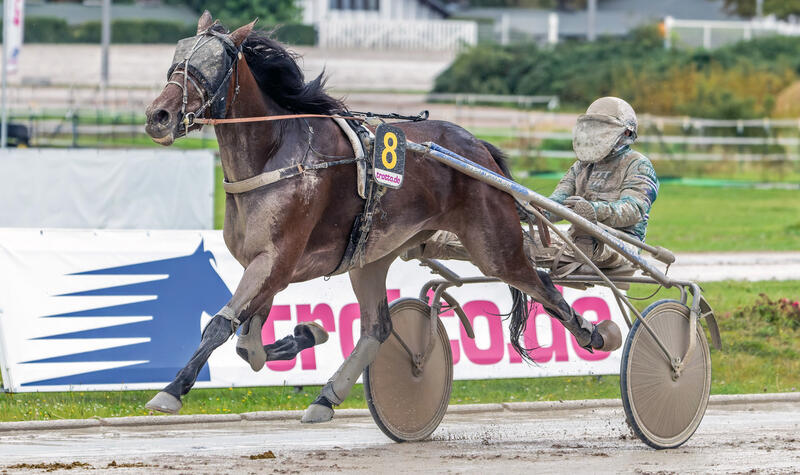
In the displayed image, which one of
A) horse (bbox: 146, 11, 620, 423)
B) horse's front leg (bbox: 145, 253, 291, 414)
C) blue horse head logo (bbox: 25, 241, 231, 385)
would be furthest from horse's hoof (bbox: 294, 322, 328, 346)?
blue horse head logo (bbox: 25, 241, 231, 385)

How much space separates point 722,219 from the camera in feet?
71.4

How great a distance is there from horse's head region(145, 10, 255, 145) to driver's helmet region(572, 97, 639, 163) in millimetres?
2062

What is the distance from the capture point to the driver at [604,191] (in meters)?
6.75

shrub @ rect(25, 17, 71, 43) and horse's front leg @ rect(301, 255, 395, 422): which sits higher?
shrub @ rect(25, 17, 71, 43)

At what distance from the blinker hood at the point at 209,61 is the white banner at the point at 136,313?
281cm

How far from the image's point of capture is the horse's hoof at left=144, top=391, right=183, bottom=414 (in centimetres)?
525

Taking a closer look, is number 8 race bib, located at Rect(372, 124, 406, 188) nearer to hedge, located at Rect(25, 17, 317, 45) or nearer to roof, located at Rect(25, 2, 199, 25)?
hedge, located at Rect(25, 17, 317, 45)

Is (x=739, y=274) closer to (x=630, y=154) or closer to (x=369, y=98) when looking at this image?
(x=630, y=154)

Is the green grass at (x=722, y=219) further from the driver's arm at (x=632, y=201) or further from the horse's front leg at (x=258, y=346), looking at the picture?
the horse's front leg at (x=258, y=346)

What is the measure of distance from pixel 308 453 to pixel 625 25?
60803mm

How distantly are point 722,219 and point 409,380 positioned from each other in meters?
15.8

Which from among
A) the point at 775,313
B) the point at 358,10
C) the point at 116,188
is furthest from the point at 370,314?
the point at 358,10

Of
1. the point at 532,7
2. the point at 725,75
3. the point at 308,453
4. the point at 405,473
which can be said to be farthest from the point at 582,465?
the point at 532,7

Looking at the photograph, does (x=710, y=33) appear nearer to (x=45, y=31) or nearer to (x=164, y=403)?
(x=45, y=31)
